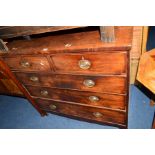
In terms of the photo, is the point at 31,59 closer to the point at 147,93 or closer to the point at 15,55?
the point at 15,55

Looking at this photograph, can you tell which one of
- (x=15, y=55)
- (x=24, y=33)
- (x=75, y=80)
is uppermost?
(x=24, y=33)

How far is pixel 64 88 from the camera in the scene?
1454 mm

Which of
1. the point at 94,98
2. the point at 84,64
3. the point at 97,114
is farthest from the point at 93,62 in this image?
the point at 97,114

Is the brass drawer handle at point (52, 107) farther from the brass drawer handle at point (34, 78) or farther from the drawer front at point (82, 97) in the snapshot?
the brass drawer handle at point (34, 78)

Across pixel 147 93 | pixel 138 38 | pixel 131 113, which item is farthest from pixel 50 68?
pixel 147 93

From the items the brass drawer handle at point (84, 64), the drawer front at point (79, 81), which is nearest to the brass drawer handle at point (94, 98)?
the drawer front at point (79, 81)

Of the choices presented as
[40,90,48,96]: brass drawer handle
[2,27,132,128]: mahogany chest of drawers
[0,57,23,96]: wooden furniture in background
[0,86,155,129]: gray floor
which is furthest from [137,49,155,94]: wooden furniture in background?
[0,57,23,96]: wooden furniture in background

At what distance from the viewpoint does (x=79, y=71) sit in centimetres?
120

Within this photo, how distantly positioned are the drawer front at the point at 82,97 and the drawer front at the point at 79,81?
0.23 feet

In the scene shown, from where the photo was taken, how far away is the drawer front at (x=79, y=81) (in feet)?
3.84

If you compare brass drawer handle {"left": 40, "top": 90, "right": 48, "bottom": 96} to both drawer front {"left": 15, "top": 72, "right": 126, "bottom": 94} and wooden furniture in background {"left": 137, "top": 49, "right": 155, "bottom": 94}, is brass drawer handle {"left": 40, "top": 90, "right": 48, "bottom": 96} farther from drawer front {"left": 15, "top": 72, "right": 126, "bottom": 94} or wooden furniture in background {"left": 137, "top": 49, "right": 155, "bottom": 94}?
wooden furniture in background {"left": 137, "top": 49, "right": 155, "bottom": 94}

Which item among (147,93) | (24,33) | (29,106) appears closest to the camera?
(24,33)

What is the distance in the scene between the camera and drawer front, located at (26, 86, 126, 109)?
4.39 feet
